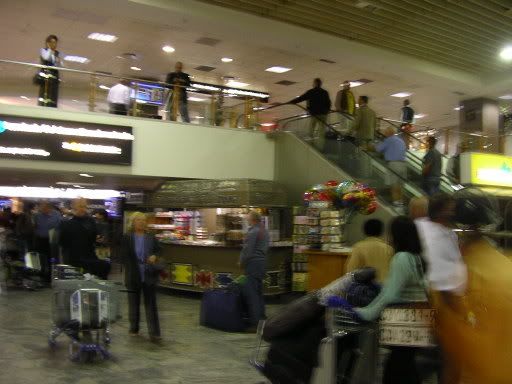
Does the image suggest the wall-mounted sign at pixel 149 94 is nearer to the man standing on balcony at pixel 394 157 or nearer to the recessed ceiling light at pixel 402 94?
the man standing on balcony at pixel 394 157

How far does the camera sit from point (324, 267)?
9.19 meters

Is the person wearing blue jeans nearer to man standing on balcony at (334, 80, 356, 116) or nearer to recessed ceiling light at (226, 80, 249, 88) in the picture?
man standing on balcony at (334, 80, 356, 116)

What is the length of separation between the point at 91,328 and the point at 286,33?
10063 mm

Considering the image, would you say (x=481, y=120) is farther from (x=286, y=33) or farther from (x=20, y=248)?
(x=20, y=248)

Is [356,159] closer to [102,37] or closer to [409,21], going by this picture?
[409,21]

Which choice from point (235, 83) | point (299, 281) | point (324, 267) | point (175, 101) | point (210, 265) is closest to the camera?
point (324, 267)

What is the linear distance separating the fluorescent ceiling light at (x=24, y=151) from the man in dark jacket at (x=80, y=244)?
467 centimetres

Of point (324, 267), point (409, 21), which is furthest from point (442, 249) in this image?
point (409, 21)

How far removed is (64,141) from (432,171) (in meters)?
7.54

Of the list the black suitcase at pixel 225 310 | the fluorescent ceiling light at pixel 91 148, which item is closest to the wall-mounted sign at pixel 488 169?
the black suitcase at pixel 225 310

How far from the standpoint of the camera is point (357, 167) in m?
11.8

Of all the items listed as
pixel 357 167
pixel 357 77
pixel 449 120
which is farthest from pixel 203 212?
pixel 449 120

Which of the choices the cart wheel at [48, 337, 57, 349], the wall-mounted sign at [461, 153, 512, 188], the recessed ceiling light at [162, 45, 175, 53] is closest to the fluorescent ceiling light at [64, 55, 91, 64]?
the recessed ceiling light at [162, 45, 175, 53]

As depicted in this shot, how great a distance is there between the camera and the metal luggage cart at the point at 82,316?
5.91m
